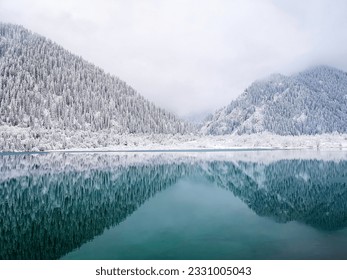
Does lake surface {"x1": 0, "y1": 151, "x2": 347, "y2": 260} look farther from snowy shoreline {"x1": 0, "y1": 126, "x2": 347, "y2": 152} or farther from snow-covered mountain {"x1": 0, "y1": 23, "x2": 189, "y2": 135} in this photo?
snow-covered mountain {"x1": 0, "y1": 23, "x2": 189, "y2": 135}

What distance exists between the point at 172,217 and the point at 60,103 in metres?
155

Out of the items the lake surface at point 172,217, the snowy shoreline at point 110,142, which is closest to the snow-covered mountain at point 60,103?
the snowy shoreline at point 110,142

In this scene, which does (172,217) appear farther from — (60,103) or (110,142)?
(60,103)

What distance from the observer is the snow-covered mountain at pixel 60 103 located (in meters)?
154

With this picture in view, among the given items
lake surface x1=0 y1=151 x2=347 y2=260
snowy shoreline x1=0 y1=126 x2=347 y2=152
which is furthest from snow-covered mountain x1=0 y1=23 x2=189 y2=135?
lake surface x1=0 y1=151 x2=347 y2=260

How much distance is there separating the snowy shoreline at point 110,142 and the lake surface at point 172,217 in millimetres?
78475

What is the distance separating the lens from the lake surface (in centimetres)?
1716

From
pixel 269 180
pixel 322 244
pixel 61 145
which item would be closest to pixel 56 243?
pixel 322 244

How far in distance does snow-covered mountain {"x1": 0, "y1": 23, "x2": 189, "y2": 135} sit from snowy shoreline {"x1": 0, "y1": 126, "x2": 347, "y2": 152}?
10.7 m

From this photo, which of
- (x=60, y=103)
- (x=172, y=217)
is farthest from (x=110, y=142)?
(x=172, y=217)

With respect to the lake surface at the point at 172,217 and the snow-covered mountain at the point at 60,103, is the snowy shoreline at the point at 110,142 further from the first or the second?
the lake surface at the point at 172,217

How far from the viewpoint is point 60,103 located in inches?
6644

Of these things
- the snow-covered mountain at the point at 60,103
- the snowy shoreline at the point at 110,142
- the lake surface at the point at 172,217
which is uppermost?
the snow-covered mountain at the point at 60,103
